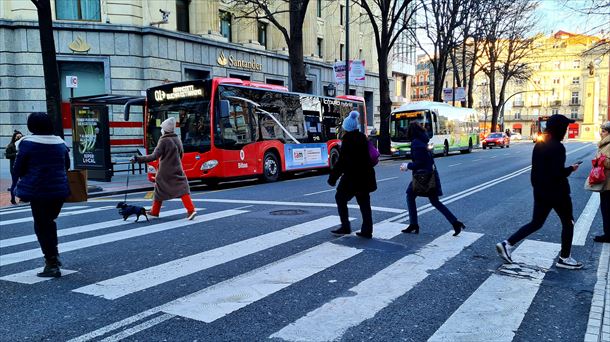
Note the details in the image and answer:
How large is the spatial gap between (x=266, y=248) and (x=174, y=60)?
64.2 ft

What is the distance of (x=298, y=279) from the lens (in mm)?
5035

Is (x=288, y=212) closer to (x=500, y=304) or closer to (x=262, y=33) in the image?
(x=500, y=304)

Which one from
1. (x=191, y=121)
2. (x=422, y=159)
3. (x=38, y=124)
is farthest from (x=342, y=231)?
(x=191, y=121)

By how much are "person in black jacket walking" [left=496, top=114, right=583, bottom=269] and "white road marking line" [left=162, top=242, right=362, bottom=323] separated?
7.36 ft

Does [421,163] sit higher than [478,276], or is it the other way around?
[421,163]

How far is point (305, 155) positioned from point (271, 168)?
2.22m

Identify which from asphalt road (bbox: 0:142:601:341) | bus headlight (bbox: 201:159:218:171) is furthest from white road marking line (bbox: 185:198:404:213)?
bus headlight (bbox: 201:159:218:171)

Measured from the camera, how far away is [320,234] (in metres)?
7.19

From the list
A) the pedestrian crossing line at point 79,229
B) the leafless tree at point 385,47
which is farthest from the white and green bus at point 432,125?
the pedestrian crossing line at point 79,229

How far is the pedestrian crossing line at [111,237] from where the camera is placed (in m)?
6.25

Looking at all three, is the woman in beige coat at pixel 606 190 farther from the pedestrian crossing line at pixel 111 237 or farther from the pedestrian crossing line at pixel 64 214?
the pedestrian crossing line at pixel 64 214

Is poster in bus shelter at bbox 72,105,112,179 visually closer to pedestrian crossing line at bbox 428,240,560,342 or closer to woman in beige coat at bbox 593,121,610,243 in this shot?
pedestrian crossing line at bbox 428,240,560,342

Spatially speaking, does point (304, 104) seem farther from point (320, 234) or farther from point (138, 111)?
point (320, 234)

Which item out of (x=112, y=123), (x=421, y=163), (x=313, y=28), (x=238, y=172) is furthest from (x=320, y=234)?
(x=313, y=28)
